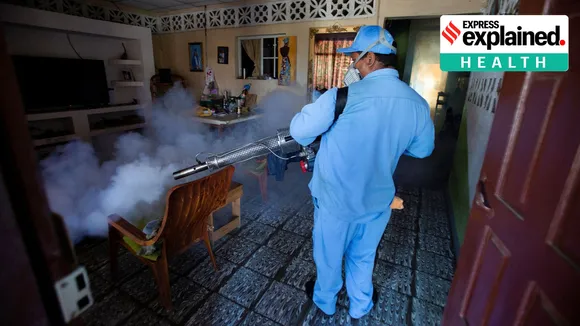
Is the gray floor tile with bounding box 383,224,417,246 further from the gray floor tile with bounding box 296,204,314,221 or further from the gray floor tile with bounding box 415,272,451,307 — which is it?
the gray floor tile with bounding box 296,204,314,221

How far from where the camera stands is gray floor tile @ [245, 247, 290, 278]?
7.13ft

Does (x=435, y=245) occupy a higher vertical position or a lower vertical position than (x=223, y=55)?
lower

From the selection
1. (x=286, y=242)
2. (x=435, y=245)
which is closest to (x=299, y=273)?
(x=286, y=242)

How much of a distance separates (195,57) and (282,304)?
6.09 meters

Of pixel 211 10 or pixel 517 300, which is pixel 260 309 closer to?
pixel 517 300

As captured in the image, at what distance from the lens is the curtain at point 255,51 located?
573cm

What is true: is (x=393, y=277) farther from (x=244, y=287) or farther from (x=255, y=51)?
(x=255, y=51)

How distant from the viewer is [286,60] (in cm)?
532

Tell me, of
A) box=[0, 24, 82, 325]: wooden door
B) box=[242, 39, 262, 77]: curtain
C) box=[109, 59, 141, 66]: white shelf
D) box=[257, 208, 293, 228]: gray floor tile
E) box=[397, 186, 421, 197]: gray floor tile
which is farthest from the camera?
box=[242, 39, 262, 77]: curtain

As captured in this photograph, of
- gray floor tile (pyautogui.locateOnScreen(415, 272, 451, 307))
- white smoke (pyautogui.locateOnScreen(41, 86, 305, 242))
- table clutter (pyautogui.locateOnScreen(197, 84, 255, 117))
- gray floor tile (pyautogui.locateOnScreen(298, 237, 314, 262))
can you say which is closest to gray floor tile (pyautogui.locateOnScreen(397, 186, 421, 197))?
gray floor tile (pyautogui.locateOnScreen(415, 272, 451, 307))

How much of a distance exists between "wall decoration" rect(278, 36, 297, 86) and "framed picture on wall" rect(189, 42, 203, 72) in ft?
6.91

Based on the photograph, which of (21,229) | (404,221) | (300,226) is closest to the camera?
(21,229)

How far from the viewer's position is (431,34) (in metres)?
6.47

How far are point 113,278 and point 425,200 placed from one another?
3.48 m
